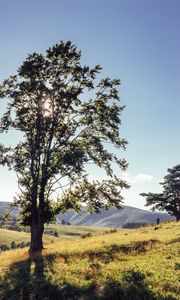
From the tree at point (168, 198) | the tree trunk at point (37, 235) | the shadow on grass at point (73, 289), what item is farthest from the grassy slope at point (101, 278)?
the tree at point (168, 198)

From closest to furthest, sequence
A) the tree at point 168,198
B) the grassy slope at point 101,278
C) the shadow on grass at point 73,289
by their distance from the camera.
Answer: the shadow on grass at point 73,289 → the grassy slope at point 101,278 → the tree at point 168,198

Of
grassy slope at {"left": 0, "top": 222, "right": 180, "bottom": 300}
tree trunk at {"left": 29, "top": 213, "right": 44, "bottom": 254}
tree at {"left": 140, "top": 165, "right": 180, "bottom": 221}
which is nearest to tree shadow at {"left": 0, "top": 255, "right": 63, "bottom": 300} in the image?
grassy slope at {"left": 0, "top": 222, "right": 180, "bottom": 300}

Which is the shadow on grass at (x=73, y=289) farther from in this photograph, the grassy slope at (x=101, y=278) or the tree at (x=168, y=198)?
the tree at (x=168, y=198)

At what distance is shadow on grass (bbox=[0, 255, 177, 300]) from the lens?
15.0m

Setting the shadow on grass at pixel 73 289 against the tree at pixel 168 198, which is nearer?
the shadow on grass at pixel 73 289

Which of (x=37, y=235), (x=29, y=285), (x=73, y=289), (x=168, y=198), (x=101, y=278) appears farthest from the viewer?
(x=168, y=198)

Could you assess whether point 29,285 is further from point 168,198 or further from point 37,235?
point 168,198

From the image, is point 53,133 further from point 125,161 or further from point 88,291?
point 88,291

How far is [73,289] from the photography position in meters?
16.3

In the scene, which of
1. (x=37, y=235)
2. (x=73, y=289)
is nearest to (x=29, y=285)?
(x=73, y=289)

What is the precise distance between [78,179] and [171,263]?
54.6ft

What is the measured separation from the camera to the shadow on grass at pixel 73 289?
15.0 metres

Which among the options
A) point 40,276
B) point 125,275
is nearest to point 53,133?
point 40,276

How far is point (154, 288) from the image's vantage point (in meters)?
15.2
